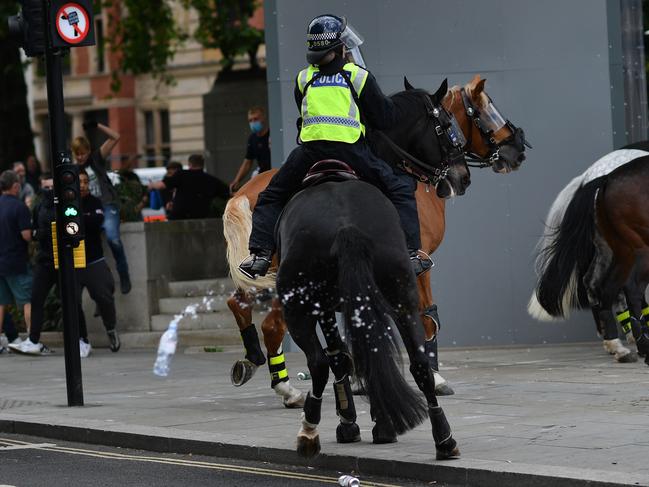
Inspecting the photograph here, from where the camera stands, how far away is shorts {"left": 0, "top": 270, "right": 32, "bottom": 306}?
17.2 metres

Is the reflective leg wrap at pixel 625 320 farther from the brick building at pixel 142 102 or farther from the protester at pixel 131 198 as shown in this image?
the brick building at pixel 142 102

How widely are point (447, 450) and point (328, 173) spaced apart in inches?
66.6

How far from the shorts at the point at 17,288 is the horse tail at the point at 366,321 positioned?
10273 millimetres

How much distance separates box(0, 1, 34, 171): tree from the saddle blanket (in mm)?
13342

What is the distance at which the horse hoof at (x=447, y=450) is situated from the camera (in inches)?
305

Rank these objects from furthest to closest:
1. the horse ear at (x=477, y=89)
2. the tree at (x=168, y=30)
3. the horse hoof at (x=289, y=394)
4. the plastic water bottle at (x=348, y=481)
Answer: the tree at (x=168, y=30) → the horse ear at (x=477, y=89) → the horse hoof at (x=289, y=394) → the plastic water bottle at (x=348, y=481)

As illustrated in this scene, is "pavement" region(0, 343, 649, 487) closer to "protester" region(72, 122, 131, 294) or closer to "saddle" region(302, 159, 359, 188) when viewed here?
"saddle" region(302, 159, 359, 188)

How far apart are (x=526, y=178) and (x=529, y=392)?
4589 millimetres

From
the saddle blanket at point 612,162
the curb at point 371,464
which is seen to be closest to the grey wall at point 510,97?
the saddle blanket at point 612,162

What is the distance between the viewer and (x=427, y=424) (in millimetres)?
9289

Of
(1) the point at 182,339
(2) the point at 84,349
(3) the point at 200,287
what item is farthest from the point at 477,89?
(3) the point at 200,287

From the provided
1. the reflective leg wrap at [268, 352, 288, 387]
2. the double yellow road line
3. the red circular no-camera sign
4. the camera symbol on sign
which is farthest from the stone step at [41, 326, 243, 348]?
the double yellow road line

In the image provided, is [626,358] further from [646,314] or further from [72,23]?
[72,23]

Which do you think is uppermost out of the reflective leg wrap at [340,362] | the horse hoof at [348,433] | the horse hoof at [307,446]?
the reflective leg wrap at [340,362]
